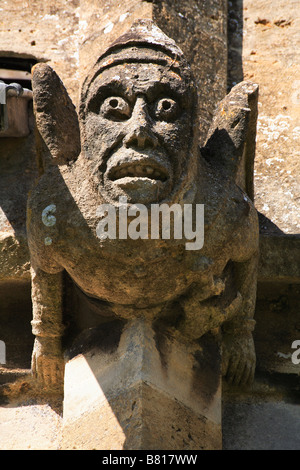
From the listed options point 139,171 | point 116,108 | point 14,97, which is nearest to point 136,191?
point 139,171

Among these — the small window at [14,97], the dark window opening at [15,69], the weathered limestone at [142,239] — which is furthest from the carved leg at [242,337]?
the dark window opening at [15,69]

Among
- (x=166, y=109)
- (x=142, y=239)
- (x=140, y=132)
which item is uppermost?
(x=166, y=109)

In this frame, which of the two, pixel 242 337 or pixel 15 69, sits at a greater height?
pixel 15 69

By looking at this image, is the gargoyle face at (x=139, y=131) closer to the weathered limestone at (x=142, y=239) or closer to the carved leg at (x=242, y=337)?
the weathered limestone at (x=142, y=239)

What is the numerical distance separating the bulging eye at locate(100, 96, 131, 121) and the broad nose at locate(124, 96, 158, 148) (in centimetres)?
4

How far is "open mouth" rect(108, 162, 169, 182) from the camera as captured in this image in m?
2.90

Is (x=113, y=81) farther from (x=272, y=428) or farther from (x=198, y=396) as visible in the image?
(x=272, y=428)

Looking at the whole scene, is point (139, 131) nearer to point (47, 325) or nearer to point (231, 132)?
point (231, 132)

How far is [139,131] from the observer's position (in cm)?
290

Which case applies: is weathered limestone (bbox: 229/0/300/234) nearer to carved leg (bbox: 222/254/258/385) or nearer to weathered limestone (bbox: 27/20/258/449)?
carved leg (bbox: 222/254/258/385)

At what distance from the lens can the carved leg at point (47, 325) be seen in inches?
128

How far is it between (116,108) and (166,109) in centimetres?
18

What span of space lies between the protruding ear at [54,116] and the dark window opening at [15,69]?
1141 millimetres
